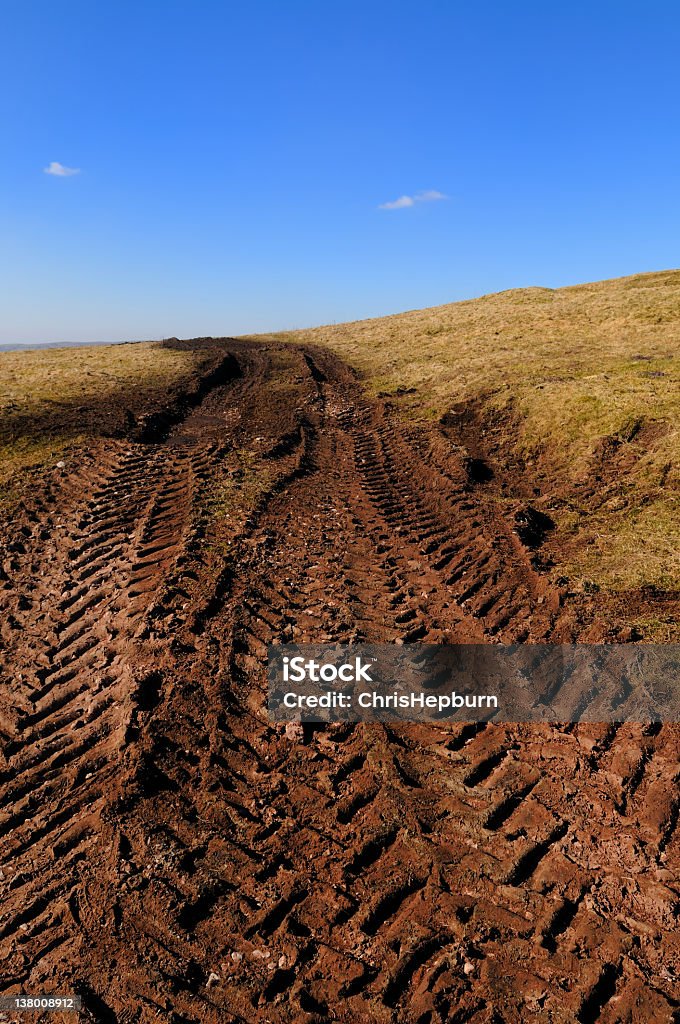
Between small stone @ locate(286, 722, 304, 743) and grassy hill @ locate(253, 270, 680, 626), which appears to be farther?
grassy hill @ locate(253, 270, 680, 626)

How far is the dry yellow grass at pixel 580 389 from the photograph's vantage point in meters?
12.4

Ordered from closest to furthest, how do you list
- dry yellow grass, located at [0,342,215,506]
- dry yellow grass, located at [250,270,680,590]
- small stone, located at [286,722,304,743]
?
small stone, located at [286,722,304,743] → dry yellow grass, located at [250,270,680,590] → dry yellow grass, located at [0,342,215,506]

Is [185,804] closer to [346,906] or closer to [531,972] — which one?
[346,906]

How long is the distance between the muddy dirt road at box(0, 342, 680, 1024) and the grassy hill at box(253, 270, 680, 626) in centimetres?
223

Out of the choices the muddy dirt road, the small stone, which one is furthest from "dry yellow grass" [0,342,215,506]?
the small stone

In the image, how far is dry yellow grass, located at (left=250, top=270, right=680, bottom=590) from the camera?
12.4 meters

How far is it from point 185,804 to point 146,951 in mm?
1656

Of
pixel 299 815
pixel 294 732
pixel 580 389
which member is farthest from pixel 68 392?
pixel 299 815

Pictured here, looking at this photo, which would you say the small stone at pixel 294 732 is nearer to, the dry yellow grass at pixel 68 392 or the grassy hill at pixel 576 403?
the grassy hill at pixel 576 403

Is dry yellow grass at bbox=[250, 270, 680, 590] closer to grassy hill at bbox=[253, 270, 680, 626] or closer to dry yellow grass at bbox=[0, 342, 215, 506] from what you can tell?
grassy hill at bbox=[253, 270, 680, 626]

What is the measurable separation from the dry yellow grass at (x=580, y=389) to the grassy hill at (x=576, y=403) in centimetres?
5

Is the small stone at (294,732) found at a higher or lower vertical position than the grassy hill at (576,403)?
lower

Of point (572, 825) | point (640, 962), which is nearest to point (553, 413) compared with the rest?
point (572, 825)

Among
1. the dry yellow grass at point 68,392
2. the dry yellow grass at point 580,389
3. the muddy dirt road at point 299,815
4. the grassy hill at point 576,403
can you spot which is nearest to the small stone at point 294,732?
the muddy dirt road at point 299,815
